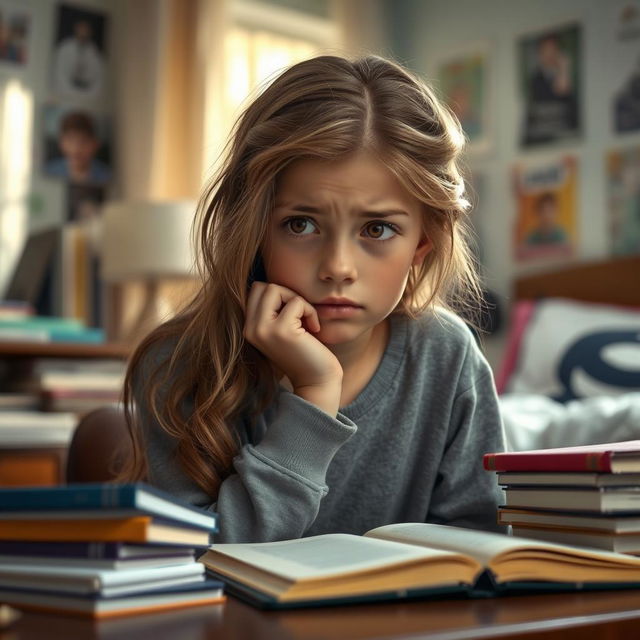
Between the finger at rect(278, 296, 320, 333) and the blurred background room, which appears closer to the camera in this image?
the finger at rect(278, 296, 320, 333)

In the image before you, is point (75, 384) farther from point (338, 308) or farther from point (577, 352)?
point (338, 308)

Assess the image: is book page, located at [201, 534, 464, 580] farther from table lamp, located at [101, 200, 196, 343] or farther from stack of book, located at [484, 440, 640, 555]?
table lamp, located at [101, 200, 196, 343]

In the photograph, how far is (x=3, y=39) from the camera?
3.16m

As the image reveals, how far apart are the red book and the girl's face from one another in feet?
0.82

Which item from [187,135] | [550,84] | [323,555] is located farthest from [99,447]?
[550,84]

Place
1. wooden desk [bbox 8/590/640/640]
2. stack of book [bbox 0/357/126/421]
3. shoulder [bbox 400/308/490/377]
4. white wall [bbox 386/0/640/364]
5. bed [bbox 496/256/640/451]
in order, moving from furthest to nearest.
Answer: white wall [bbox 386/0/640/364]
stack of book [bbox 0/357/126/421]
bed [bbox 496/256/640/451]
shoulder [bbox 400/308/490/377]
wooden desk [bbox 8/590/640/640]

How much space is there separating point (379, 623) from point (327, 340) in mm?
473

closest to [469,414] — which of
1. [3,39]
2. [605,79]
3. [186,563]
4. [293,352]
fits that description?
[293,352]

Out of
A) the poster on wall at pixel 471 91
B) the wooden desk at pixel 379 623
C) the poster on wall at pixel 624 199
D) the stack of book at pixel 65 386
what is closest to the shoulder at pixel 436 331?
the wooden desk at pixel 379 623

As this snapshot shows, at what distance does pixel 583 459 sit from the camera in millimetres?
706

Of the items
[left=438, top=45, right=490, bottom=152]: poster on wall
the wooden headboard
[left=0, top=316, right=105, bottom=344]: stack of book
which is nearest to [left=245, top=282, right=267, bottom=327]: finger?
[left=0, top=316, right=105, bottom=344]: stack of book

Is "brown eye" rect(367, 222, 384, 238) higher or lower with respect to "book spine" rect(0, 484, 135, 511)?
higher

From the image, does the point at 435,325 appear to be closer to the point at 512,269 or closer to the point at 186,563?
the point at 186,563

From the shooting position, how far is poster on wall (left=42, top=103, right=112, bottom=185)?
3.26 meters
